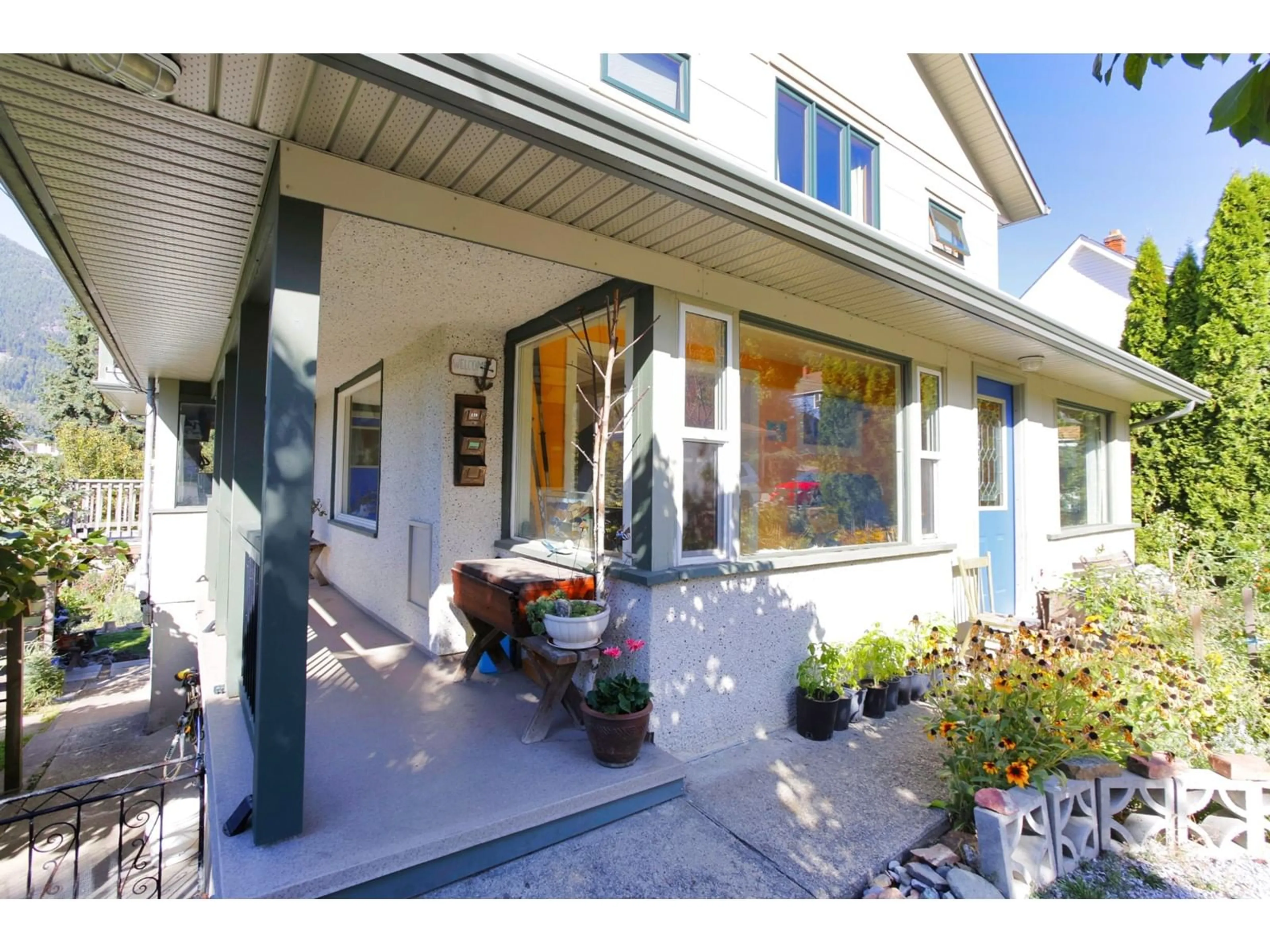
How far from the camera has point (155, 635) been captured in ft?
21.1

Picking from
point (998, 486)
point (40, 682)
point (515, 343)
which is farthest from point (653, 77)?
point (40, 682)

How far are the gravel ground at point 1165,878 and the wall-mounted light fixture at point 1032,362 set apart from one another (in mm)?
4383

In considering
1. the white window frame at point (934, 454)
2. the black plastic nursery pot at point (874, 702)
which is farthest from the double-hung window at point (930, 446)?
Answer: the black plastic nursery pot at point (874, 702)

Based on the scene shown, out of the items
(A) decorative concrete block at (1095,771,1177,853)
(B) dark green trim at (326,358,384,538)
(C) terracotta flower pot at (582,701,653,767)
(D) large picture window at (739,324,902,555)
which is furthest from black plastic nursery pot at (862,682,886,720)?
(B) dark green trim at (326,358,384,538)

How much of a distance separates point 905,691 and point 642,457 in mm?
2708

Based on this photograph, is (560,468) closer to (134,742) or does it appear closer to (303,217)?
(303,217)

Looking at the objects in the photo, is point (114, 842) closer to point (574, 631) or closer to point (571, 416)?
point (574, 631)

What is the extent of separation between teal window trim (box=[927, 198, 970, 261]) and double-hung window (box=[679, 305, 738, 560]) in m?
4.66

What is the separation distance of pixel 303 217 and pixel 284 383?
2.22 ft

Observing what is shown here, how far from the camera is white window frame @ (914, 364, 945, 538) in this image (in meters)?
5.24

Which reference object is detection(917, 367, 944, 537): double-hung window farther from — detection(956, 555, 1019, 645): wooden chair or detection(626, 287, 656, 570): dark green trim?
detection(626, 287, 656, 570): dark green trim

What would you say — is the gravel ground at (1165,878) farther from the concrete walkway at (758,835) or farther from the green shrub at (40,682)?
the green shrub at (40,682)

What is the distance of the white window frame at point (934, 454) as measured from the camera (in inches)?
206
